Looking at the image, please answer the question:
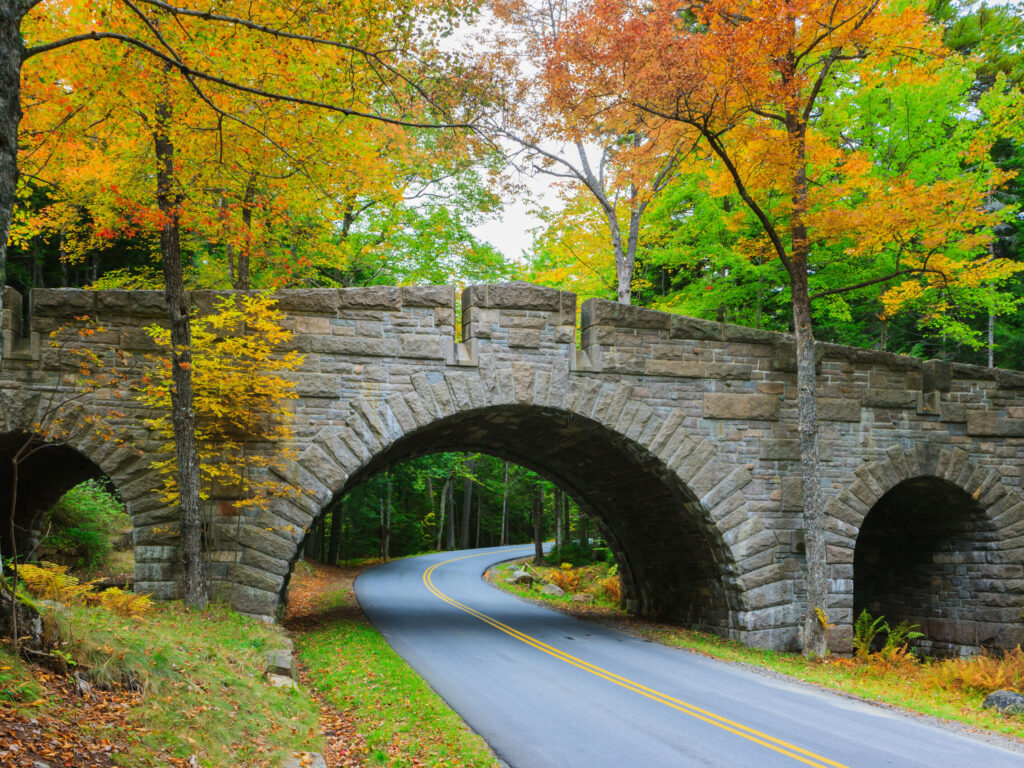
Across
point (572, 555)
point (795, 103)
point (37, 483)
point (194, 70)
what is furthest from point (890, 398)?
point (572, 555)

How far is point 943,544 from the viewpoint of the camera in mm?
14297

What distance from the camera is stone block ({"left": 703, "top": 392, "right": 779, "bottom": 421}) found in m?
12.5

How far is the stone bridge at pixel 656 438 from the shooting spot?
414 inches

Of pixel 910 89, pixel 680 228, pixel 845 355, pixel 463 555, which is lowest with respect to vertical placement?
pixel 463 555

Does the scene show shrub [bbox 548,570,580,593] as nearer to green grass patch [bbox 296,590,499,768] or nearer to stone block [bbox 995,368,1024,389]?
green grass patch [bbox 296,590,499,768]

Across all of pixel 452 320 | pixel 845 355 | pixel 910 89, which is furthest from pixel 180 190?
pixel 910 89

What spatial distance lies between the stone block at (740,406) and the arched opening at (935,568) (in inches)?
123

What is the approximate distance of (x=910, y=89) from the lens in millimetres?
15938

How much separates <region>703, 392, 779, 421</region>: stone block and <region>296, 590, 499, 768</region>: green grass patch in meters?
6.43

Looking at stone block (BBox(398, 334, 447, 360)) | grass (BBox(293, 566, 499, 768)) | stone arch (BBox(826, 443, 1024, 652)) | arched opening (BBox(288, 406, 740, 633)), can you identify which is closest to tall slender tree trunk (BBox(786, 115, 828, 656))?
stone arch (BBox(826, 443, 1024, 652))

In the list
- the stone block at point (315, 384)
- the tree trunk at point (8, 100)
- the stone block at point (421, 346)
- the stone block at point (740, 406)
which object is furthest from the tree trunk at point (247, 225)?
the stone block at point (740, 406)

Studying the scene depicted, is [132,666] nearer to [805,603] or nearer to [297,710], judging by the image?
[297,710]

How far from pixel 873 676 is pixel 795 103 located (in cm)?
855

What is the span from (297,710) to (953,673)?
31.2 feet
